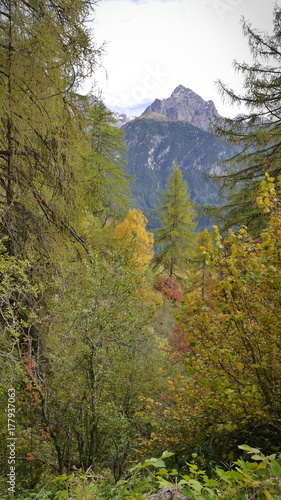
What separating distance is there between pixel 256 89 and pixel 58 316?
7892 millimetres

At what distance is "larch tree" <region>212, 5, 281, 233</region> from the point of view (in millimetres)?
7984

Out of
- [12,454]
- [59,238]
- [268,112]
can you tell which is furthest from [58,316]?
[268,112]

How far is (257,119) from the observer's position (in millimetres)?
8391

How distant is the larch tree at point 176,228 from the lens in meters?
20.9

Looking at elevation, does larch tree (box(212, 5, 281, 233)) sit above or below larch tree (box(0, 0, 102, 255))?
above

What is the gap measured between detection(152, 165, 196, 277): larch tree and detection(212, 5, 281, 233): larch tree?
11566 mm

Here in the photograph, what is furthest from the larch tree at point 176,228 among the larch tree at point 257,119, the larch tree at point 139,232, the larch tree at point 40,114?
the larch tree at point 40,114

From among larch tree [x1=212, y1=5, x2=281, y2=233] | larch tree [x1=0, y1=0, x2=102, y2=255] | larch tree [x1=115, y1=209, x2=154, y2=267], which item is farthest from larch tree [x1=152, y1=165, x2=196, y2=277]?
larch tree [x1=0, y1=0, x2=102, y2=255]

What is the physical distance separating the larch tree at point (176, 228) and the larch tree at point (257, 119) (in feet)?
37.9

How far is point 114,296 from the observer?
4914mm

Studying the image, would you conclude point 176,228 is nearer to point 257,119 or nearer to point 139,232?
point 139,232

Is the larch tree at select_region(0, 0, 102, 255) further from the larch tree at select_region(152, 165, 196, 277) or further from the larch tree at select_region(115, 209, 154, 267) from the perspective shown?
the larch tree at select_region(152, 165, 196, 277)

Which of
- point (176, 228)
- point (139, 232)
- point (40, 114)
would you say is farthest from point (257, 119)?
point (176, 228)

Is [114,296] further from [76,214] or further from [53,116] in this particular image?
[53,116]
